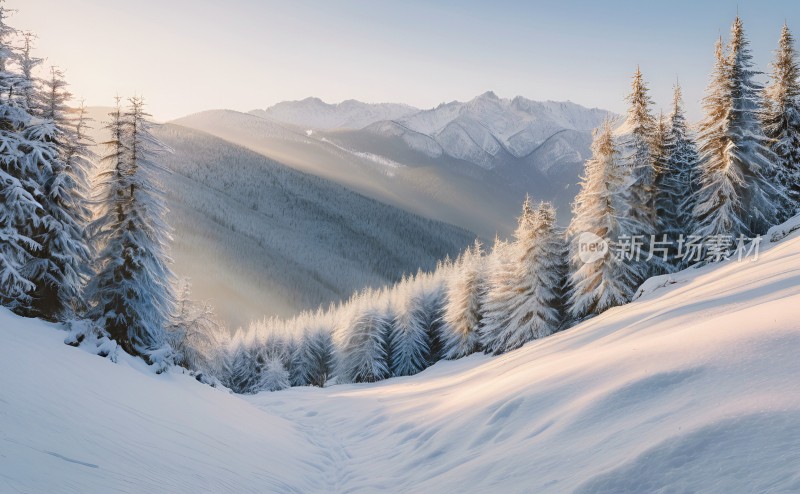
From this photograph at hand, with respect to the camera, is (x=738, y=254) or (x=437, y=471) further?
(x=738, y=254)

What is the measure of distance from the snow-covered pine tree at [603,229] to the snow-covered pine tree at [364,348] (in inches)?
972

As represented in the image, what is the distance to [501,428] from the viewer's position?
29.1 ft

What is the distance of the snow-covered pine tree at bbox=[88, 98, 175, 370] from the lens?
1984 cm

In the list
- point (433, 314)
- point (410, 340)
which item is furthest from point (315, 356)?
point (433, 314)

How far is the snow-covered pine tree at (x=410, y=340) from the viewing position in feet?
160

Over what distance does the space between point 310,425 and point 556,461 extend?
40.1ft

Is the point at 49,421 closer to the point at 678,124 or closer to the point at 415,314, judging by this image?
the point at 678,124

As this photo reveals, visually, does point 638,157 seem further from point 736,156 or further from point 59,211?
point 59,211

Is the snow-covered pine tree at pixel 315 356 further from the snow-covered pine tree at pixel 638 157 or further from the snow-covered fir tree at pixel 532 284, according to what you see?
the snow-covered pine tree at pixel 638 157

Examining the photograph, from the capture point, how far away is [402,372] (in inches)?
1897

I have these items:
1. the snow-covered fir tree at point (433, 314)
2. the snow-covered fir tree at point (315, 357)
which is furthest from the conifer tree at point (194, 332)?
the snow-covered fir tree at point (315, 357)

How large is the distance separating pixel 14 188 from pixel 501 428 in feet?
61.3

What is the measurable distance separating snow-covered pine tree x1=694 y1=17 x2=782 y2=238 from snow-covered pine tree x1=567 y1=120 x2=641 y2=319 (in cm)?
525

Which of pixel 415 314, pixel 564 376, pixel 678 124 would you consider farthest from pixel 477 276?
pixel 564 376
